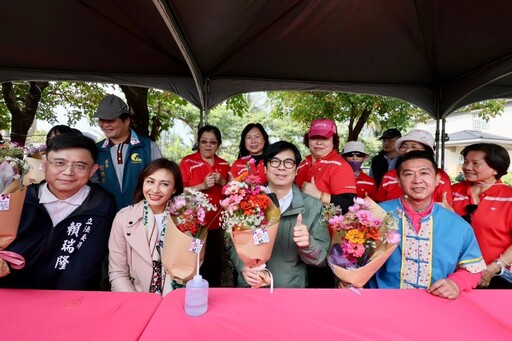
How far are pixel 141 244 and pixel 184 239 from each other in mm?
621

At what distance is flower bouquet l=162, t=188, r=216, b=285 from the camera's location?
1.59 metres

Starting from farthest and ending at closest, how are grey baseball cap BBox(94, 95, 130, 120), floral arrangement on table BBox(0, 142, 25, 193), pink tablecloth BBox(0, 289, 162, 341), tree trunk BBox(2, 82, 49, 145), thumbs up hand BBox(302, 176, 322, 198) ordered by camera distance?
tree trunk BBox(2, 82, 49, 145) < grey baseball cap BBox(94, 95, 130, 120) < thumbs up hand BBox(302, 176, 322, 198) < floral arrangement on table BBox(0, 142, 25, 193) < pink tablecloth BBox(0, 289, 162, 341)

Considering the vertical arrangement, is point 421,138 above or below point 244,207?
above

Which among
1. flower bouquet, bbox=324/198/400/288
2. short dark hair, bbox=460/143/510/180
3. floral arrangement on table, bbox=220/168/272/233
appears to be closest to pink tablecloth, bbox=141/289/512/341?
flower bouquet, bbox=324/198/400/288

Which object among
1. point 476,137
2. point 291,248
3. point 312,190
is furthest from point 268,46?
point 476,137

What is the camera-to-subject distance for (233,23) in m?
3.60

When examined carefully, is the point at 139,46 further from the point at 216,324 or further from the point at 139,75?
the point at 216,324

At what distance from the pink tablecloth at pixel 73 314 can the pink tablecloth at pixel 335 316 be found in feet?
0.32

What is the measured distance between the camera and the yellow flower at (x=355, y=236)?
1.52 meters

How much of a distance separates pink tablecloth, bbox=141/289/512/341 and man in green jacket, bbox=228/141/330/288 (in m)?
0.42

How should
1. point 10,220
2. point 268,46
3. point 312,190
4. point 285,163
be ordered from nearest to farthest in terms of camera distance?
point 10,220
point 285,163
point 312,190
point 268,46

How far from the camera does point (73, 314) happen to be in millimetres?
1339

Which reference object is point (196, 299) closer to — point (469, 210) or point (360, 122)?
point (469, 210)

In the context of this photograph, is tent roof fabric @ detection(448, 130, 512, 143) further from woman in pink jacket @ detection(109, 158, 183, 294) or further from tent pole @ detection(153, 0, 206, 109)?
woman in pink jacket @ detection(109, 158, 183, 294)
